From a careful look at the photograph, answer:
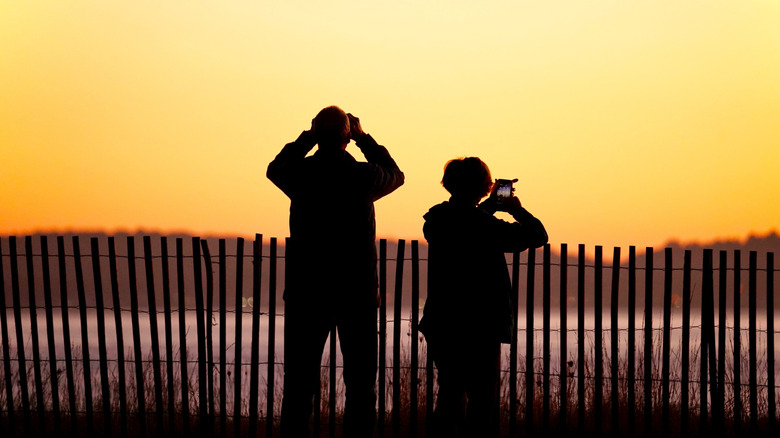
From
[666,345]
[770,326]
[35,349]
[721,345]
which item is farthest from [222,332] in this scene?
[770,326]

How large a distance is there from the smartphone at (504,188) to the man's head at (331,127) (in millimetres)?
856

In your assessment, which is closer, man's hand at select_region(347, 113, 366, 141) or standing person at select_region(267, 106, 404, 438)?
standing person at select_region(267, 106, 404, 438)

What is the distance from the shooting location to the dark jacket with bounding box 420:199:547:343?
4070 mm

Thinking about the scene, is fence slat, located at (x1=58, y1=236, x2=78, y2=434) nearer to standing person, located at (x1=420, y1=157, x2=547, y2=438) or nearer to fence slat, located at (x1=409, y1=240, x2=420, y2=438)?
fence slat, located at (x1=409, y1=240, x2=420, y2=438)

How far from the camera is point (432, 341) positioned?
423 cm

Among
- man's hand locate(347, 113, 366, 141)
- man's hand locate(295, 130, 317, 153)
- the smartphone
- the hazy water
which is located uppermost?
man's hand locate(347, 113, 366, 141)

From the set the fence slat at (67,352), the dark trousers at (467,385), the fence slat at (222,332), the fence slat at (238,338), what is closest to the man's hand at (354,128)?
the dark trousers at (467,385)

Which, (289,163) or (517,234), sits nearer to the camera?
(517,234)

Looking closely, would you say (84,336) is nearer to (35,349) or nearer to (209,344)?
(35,349)

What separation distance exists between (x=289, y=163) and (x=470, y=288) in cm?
119

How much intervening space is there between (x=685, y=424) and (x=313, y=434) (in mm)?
2801

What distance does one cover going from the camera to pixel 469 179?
13.6ft

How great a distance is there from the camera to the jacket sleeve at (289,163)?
4523 mm

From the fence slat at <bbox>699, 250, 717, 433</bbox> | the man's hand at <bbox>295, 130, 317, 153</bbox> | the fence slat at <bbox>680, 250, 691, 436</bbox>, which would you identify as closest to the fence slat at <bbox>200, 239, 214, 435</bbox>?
the man's hand at <bbox>295, 130, 317, 153</bbox>
